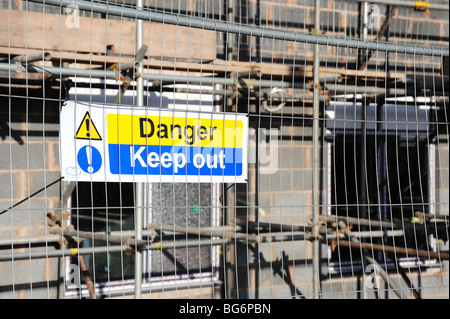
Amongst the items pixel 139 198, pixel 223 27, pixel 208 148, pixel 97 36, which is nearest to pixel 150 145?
pixel 208 148

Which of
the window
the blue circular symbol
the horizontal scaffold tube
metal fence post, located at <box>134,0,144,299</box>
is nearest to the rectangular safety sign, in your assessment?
the blue circular symbol

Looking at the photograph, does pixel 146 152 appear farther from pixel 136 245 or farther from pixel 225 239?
pixel 225 239

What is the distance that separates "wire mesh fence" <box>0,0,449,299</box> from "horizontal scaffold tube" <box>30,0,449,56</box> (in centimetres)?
1

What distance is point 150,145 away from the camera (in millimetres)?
4301

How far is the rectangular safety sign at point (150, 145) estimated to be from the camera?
407 cm

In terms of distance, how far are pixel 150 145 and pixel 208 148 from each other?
434 mm

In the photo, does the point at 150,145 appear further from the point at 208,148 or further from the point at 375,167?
the point at 375,167

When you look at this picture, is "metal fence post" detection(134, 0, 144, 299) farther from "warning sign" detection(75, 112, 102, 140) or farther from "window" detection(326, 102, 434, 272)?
"window" detection(326, 102, 434, 272)

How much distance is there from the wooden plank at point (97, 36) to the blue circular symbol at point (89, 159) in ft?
2.90

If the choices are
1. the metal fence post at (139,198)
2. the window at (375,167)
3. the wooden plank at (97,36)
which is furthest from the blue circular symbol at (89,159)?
the window at (375,167)

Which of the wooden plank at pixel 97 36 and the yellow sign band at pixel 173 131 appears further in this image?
the wooden plank at pixel 97 36

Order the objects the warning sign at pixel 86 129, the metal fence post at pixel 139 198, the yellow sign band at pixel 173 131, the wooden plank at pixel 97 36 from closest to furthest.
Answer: the warning sign at pixel 86 129 → the yellow sign band at pixel 173 131 → the wooden plank at pixel 97 36 → the metal fence post at pixel 139 198

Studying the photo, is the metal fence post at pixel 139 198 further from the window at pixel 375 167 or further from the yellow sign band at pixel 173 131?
the window at pixel 375 167

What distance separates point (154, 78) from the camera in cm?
483
